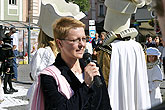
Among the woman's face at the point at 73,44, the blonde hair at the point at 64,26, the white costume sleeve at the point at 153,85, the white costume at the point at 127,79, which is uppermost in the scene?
the blonde hair at the point at 64,26

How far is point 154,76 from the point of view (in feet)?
18.3

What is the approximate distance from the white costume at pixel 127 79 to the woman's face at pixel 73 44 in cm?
145

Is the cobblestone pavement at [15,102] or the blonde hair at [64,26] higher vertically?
the blonde hair at [64,26]

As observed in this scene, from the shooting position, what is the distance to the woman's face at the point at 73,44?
2.46 m

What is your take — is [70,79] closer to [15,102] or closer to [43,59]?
[43,59]

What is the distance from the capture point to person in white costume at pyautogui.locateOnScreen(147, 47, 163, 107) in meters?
5.38

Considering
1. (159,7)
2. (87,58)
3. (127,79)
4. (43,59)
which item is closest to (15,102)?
(43,59)

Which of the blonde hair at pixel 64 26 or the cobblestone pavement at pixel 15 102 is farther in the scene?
the cobblestone pavement at pixel 15 102

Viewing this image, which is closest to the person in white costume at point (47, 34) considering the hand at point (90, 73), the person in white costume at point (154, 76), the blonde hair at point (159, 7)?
the person in white costume at point (154, 76)

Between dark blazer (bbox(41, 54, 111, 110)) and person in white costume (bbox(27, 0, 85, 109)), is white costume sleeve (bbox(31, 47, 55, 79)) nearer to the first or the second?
person in white costume (bbox(27, 0, 85, 109))

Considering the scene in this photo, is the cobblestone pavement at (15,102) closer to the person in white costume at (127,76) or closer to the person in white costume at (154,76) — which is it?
the person in white costume at (154,76)

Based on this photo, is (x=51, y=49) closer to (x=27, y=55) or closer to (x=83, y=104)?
(x=83, y=104)

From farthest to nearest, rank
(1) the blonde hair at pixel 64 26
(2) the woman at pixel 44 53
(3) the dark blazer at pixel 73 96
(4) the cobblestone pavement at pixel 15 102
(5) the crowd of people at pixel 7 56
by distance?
(5) the crowd of people at pixel 7 56 < (4) the cobblestone pavement at pixel 15 102 < (2) the woman at pixel 44 53 < (1) the blonde hair at pixel 64 26 < (3) the dark blazer at pixel 73 96

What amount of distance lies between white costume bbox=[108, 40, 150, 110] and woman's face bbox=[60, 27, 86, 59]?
4.77 feet
